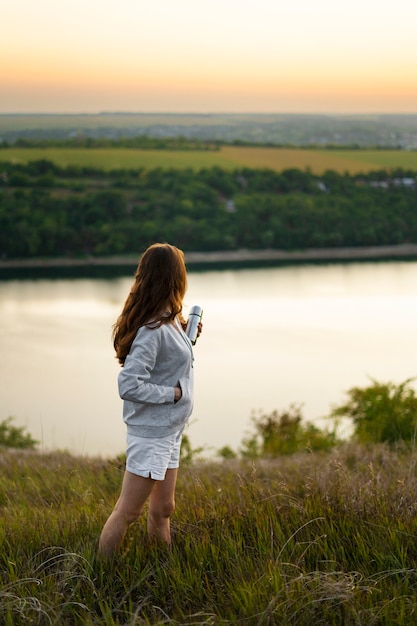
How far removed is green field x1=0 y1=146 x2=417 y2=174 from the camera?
53094 mm

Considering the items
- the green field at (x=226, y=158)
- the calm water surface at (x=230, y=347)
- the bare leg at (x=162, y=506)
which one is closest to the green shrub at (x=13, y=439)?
the calm water surface at (x=230, y=347)

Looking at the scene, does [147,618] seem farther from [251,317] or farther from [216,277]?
[216,277]

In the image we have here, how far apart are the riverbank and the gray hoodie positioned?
3385 centimetres

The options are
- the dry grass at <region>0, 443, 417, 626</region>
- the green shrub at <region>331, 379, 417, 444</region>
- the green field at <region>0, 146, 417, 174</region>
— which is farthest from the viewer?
the green field at <region>0, 146, 417, 174</region>

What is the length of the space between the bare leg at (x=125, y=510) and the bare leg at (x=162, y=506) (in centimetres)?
4

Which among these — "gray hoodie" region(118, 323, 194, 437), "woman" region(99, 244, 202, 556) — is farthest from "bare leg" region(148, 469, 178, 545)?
"gray hoodie" region(118, 323, 194, 437)

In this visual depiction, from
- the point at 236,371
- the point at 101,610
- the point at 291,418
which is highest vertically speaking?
the point at 101,610

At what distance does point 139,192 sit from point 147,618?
45285 millimetres

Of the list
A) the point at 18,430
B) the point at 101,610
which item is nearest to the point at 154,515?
the point at 101,610

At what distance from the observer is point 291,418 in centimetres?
907

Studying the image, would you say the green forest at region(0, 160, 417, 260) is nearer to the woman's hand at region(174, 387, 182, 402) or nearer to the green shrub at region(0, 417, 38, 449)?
the green shrub at region(0, 417, 38, 449)

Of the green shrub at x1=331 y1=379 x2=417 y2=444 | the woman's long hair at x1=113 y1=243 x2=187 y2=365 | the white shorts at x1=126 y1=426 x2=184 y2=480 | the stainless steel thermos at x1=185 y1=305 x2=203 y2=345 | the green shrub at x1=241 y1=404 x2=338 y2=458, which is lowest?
the green shrub at x1=241 y1=404 x2=338 y2=458

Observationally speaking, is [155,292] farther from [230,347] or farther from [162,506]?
[230,347]

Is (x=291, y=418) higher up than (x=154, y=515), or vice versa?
(x=154, y=515)
